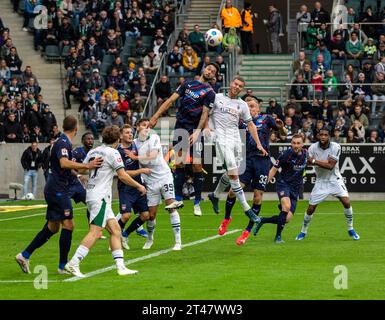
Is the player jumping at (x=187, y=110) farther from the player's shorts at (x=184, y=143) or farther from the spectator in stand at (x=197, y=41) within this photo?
the spectator in stand at (x=197, y=41)

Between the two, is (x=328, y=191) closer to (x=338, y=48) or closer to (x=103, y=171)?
(x=103, y=171)

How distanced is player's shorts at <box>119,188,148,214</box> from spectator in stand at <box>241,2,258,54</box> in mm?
23494

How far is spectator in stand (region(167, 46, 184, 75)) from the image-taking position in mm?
41250

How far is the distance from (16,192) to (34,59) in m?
9.25

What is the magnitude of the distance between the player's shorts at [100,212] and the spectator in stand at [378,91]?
2348cm

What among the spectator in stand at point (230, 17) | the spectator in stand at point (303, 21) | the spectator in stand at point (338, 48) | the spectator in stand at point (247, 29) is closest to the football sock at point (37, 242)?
the spectator in stand at point (338, 48)

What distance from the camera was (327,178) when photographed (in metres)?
22.2

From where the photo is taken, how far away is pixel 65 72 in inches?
1778

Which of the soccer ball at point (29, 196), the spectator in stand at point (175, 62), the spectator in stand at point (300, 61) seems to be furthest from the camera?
the spectator in stand at point (175, 62)

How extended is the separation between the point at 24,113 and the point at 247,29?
9.47m

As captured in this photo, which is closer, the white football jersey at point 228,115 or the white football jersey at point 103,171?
the white football jersey at point 103,171

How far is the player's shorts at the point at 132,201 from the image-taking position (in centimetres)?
2045

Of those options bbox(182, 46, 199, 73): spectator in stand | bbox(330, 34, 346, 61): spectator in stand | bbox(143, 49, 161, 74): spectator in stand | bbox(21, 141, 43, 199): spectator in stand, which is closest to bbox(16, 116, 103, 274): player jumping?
bbox(21, 141, 43, 199): spectator in stand

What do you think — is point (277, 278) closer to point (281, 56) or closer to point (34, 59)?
point (281, 56)
